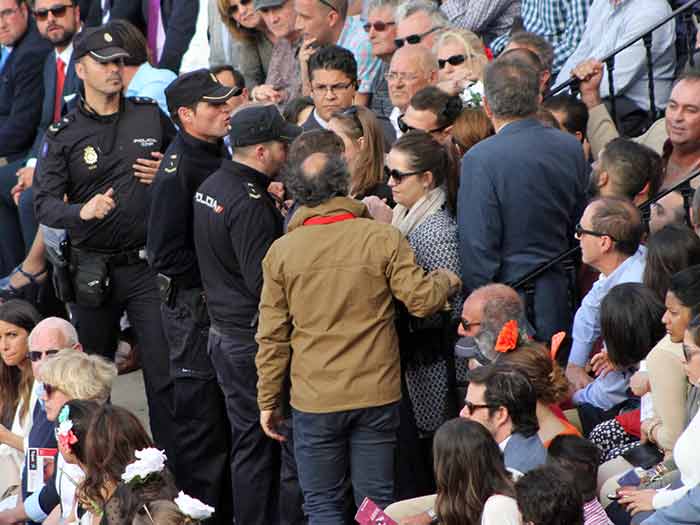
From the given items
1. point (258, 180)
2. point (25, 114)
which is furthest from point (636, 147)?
point (25, 114)

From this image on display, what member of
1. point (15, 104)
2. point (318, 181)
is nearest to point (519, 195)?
point (318, 181)

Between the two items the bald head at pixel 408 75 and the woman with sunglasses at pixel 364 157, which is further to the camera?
the bald head at pixel 408 75

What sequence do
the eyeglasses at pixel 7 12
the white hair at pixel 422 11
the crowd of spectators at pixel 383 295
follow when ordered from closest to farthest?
the crowd of spectators at pixel 383 295 < the white hair at pixel 422 11 < the eyeglasses at pixel 7 12

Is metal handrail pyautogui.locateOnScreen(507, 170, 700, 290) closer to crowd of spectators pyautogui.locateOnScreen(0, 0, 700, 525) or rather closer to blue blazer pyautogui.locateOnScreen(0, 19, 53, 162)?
crowd of spectators pyautogui.locateOnScreen(0, 0, 700, 525)

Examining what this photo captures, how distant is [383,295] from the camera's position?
604cm

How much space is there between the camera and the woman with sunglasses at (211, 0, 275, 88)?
32.7ft

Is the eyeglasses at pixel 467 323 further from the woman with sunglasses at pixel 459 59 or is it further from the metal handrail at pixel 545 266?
the woman with sunglasses at pixel 459 59

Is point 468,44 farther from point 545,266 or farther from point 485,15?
point 545,266

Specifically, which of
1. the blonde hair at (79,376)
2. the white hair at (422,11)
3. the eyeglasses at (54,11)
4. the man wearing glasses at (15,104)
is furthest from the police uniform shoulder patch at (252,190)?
the man wearing glasses at (15,104)

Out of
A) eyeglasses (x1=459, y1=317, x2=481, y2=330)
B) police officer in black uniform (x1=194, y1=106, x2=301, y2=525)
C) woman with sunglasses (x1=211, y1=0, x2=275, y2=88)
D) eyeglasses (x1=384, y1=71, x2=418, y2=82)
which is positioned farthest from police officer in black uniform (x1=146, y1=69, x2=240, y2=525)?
woman with sunglasses (x1=211, y1=0, x2=275, y2=88)

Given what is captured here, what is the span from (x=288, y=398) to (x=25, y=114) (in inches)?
215

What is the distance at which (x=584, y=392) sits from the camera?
622 cm

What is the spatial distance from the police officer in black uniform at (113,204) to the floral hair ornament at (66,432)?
165 centimetres

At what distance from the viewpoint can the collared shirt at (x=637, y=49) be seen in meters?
8.46
